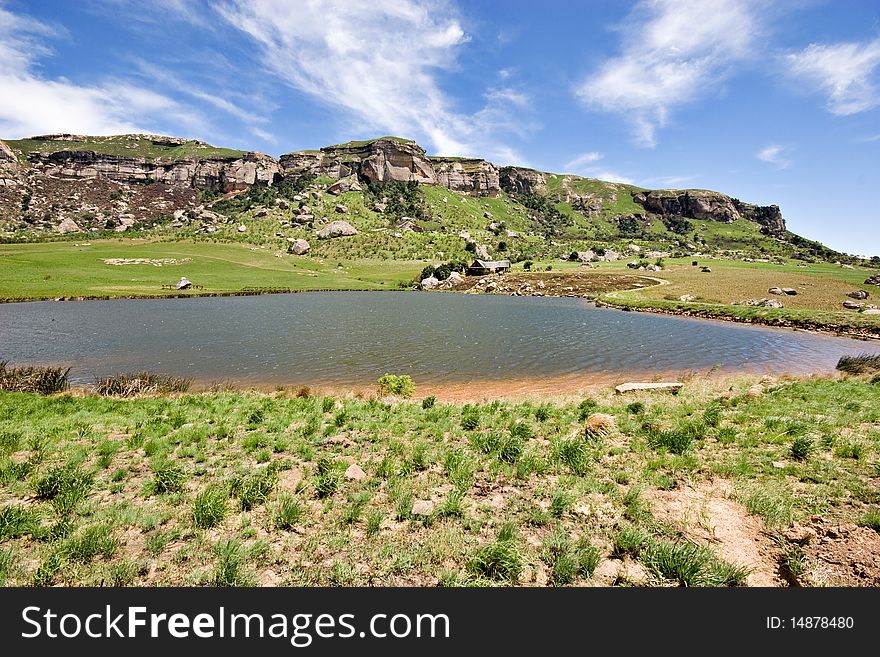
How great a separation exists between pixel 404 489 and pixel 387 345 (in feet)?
89.7

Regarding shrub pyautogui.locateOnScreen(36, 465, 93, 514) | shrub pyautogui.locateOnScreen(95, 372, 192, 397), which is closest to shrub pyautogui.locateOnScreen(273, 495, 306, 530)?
shrub pyautogui.locateOnScreen(36, 465, 93, 514)

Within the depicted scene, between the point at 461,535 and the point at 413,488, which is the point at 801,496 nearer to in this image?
the point at 461,535

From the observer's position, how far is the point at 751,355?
3325cm

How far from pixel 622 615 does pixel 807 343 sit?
4750cm

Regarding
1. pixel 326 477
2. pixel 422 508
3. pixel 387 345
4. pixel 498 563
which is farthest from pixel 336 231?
pixel 498 563

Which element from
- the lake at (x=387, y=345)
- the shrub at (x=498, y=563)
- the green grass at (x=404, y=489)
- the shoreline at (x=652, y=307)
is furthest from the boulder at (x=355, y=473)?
the shoreline at (x=652, y=307)

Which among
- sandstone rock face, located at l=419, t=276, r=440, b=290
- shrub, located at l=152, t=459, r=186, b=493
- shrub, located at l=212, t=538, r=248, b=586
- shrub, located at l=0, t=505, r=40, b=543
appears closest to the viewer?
shrub, located at l=212, t=538, r=248, b=586

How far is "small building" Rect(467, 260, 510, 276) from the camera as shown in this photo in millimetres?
125750

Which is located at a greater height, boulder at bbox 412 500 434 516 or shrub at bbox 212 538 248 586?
boulder at bbox 412 500 434 516

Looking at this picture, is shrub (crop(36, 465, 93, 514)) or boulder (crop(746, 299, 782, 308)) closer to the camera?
shrub (crop(36, 465, 93, 514))

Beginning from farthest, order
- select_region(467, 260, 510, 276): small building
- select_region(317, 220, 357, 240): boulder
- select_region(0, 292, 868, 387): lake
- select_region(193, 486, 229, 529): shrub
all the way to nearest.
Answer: select_region(317, 220, 357, 240): boulder → select_region(467, 260, 510, 276): small building → select_region(0, 292, 868, 387): lake → select_region(193, 486, 229, 529): shrub

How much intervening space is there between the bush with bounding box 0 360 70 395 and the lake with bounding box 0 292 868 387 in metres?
3.63

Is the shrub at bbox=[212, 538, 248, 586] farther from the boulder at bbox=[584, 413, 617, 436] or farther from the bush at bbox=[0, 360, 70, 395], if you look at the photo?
the bush at bbox=[0, 360, 70, 395]

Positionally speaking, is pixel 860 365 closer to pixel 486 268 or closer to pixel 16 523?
pixel 16 523
